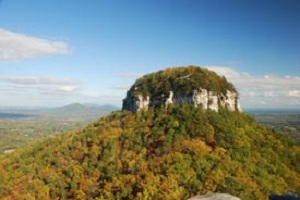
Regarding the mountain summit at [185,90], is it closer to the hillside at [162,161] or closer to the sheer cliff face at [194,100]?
the sheer cliff face at [194,100]

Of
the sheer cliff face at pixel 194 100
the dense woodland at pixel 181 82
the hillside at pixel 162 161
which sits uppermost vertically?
the dense woodland at pixel 181 82

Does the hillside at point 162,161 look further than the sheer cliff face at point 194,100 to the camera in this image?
No

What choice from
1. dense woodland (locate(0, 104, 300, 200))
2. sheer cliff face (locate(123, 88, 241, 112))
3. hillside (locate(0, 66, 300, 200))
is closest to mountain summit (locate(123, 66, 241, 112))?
sheer cliff face (locate(123, 88, 241, 112))

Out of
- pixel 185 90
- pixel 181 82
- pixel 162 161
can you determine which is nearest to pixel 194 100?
pixel 185 90

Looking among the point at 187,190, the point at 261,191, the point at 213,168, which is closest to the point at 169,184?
the point at 187,190

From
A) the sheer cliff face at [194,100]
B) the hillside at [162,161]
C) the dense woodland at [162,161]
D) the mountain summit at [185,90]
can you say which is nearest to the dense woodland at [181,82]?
→ the mountain summit at [185,90]

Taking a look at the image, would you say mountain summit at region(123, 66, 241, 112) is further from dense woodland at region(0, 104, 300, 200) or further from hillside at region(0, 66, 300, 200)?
dense woodland at region(0, 104, 300, 200)

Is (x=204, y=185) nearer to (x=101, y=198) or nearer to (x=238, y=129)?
(x=101, y=198)
